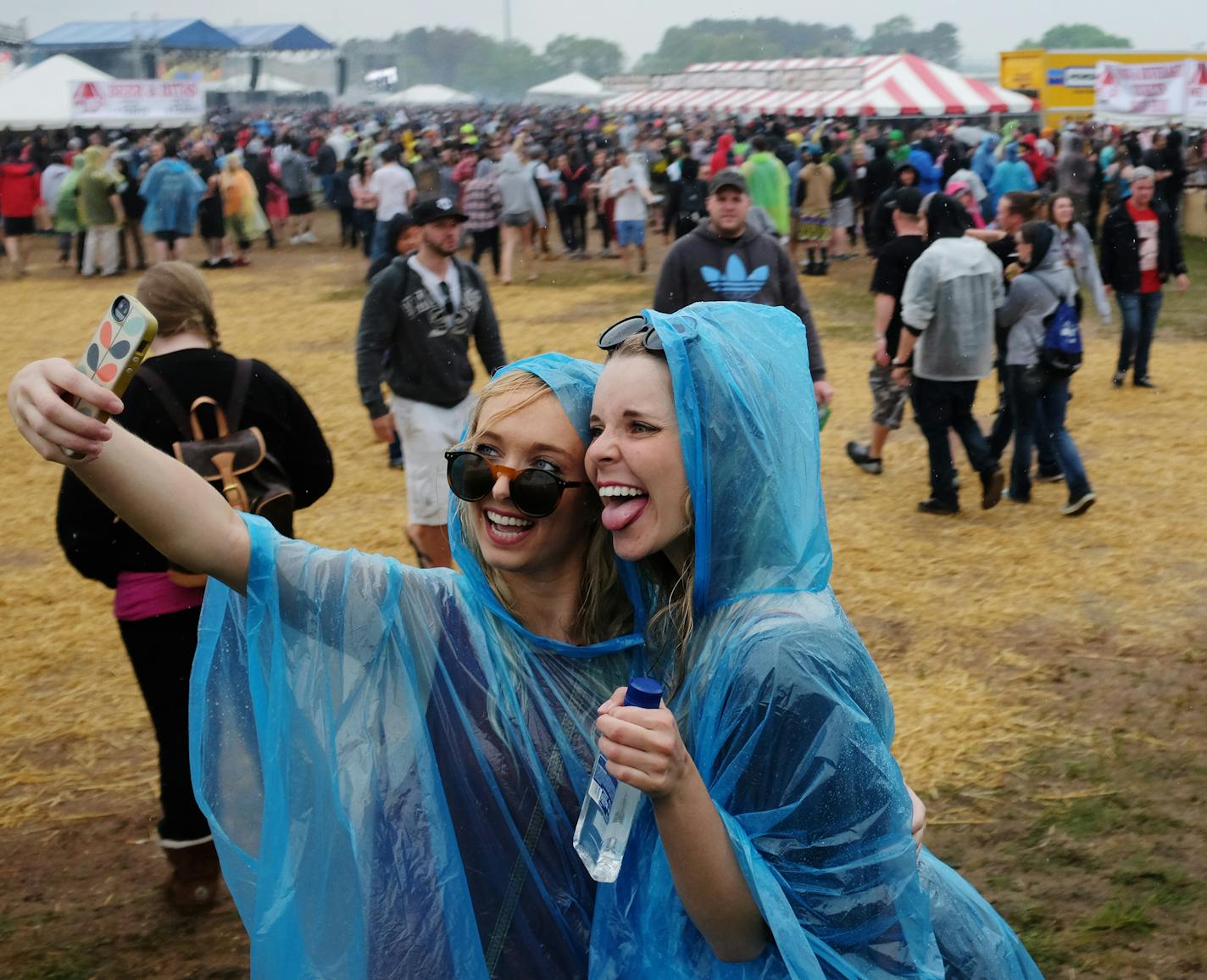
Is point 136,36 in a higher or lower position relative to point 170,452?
higher

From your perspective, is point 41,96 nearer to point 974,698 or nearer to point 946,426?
point 946,426

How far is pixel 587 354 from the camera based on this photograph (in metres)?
12.2

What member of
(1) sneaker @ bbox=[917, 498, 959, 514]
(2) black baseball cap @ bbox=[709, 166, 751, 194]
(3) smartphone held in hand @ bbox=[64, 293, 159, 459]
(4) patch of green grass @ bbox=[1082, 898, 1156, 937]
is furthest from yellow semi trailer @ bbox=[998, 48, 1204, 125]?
(3) smartphone held in hand @ bbox=[64, 293, 159, 459]

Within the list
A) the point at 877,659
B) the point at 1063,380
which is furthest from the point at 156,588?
the point at 1063,380

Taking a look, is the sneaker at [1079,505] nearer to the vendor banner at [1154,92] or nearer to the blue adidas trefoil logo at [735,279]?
the blue adidas trefoil logo at [735,279]

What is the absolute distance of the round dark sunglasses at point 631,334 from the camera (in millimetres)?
1815

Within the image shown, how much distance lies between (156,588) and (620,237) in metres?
14.1

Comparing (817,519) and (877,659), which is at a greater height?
(817,519)

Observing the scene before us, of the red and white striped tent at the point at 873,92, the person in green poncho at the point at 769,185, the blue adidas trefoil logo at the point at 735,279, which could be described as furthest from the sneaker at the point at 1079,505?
the red and white striped tent at the point at 873,92

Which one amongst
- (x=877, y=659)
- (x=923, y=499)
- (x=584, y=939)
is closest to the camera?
(x=584, y=939)

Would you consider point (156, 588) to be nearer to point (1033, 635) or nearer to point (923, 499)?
point (1033, 635)

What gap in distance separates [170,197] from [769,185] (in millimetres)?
7506

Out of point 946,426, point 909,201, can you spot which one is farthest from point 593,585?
point 909,201

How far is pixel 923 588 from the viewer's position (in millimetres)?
6570
